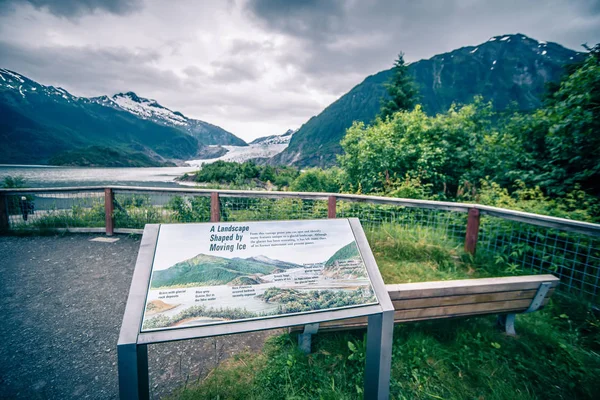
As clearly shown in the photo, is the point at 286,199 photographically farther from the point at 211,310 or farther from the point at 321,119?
the point at 321,119

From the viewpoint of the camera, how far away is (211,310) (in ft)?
4.98

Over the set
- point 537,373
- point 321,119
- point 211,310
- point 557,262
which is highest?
point 321,119

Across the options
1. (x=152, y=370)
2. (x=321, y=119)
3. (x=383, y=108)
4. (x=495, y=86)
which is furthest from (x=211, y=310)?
(x=321, y=119)

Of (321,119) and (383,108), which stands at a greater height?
(321,119)

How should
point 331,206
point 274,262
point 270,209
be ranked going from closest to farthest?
1. point 274,262
2. point 331,206
3. point 270,209

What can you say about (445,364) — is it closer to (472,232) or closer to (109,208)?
(472,232)

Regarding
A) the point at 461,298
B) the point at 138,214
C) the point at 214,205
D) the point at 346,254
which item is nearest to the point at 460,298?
the point at 461,298

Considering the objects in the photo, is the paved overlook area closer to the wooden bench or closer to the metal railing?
the wooden bench

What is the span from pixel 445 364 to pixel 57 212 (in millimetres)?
8512

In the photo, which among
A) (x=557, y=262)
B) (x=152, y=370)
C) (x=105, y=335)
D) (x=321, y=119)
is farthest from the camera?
(x=321, y=119)

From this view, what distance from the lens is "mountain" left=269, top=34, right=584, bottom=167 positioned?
125m

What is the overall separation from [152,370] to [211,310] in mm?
1588

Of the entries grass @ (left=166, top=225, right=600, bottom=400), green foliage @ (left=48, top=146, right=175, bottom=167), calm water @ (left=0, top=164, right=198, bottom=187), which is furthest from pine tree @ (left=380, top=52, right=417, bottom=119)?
green foliage @ (left=48, top=146, right=175, bottom=167)

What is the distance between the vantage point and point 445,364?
7.68 feet
